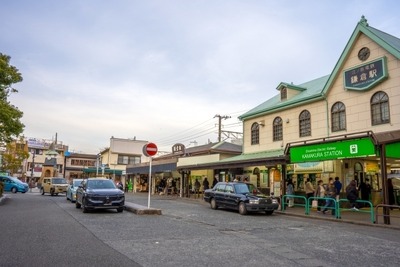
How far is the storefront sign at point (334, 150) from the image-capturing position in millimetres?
14797

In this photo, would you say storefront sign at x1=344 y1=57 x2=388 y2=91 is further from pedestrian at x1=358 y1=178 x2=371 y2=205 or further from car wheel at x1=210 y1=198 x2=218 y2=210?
car wheel at x1=210 y1=198 x2=218 y2=210

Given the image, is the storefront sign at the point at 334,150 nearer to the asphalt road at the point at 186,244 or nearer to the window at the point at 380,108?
the asphalt road at the point at 186,244

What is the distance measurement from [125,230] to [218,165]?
49.3ft

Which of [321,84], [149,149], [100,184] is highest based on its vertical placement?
[321,84]

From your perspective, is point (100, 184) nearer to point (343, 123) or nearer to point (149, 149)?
point (149, 149)

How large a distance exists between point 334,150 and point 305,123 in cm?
703

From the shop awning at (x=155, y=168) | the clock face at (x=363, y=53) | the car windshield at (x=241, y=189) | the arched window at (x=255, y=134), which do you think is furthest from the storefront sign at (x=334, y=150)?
the shop awning at (x=155, y=168)

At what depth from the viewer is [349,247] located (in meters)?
8.80

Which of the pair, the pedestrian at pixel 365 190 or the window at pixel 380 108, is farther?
the pedestrian at pixel 365 190

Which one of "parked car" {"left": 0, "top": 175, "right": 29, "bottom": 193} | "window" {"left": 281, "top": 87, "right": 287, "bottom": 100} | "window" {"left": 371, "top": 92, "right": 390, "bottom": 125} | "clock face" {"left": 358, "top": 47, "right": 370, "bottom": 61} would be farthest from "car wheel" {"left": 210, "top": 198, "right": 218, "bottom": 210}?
"parked car" {"left": 0, "top": 175, "right": 29, "bottom": 193}

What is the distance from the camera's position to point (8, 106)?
2108cm

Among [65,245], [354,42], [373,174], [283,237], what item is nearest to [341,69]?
[354,42]

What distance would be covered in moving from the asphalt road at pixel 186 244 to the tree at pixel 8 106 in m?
10.3

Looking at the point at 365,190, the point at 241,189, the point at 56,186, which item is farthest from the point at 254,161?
the point at 56,186
